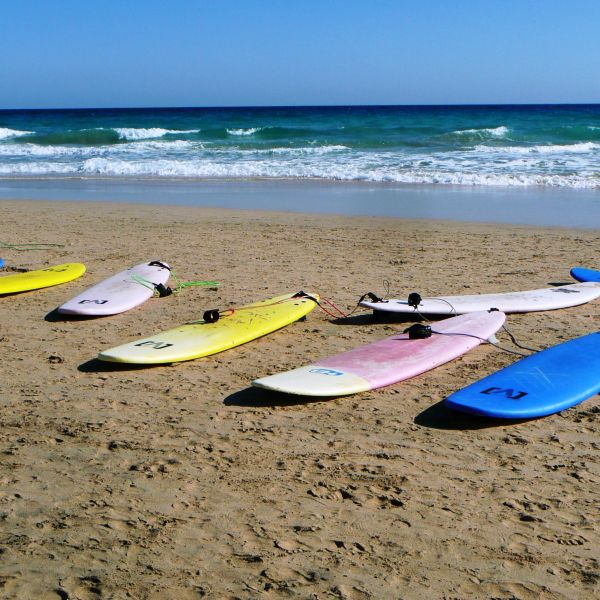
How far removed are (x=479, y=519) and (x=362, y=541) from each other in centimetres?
39

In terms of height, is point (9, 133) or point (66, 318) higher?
point (9, 133)

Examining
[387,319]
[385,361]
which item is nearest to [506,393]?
[385,361]

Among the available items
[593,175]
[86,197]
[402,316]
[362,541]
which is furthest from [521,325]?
[593,175]

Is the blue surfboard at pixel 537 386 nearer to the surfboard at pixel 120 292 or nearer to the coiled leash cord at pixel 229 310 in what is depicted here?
the coiled leash cord at pixel 229 310

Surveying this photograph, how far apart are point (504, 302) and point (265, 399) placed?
6.80 ft

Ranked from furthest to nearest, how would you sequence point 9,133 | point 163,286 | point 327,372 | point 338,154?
point 9,133
point 338,154
point 163,286
point 327,372

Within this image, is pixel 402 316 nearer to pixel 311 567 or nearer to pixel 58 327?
pixel 58 327

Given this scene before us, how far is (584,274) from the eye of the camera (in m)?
5.62

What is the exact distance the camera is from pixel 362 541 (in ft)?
7.45

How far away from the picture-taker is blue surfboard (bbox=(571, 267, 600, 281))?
555 centimetres

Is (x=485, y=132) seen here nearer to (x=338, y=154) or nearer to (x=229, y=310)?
(x=338, y=154)

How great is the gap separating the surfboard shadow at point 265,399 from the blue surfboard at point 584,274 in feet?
9.58

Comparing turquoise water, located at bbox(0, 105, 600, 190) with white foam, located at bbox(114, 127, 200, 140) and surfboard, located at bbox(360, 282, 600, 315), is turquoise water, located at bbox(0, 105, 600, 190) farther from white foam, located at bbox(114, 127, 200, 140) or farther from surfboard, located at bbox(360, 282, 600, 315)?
surfboard, located at bbox(360, 282, 600, 315)

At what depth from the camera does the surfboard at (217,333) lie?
3812mm
